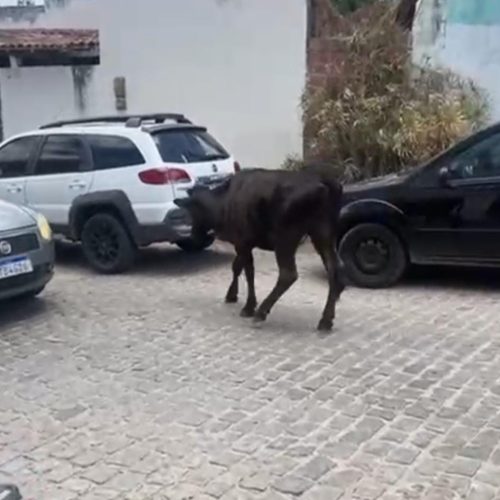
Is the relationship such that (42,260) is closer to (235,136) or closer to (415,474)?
(415,474)

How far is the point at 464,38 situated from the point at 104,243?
247 inches

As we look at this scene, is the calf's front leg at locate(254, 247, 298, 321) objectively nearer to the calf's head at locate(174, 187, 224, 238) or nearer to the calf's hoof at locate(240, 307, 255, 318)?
the calf's hoof at locate(240, 307, 255, 318)

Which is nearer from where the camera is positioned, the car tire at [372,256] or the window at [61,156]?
the car tire at [372,256]

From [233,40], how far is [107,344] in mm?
7441

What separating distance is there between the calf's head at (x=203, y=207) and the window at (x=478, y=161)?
2.54m

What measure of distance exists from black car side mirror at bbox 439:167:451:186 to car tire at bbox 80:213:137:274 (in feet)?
11.9

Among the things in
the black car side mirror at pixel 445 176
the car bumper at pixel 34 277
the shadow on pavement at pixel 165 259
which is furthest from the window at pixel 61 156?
the black car side mirror at pixel 445 176

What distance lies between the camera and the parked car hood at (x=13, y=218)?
8148 millimetres

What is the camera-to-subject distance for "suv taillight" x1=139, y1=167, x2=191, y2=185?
9992 mm

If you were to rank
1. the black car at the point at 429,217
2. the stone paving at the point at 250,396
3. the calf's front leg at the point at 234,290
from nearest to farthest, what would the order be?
1. the stone paving at the point at 250,396
2. the calf's front leg at the point at 234,290
3. the black car at the point at 429,217

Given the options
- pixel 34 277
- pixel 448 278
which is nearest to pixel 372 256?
pixel 448 278

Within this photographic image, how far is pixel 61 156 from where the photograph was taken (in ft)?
35.5

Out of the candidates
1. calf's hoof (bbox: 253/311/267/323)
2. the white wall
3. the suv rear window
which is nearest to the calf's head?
calf's hoof (bbox: 253/311/267/323)

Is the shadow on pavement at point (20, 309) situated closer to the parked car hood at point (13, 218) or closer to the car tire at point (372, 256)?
the parked car hood at point (13, 218)
